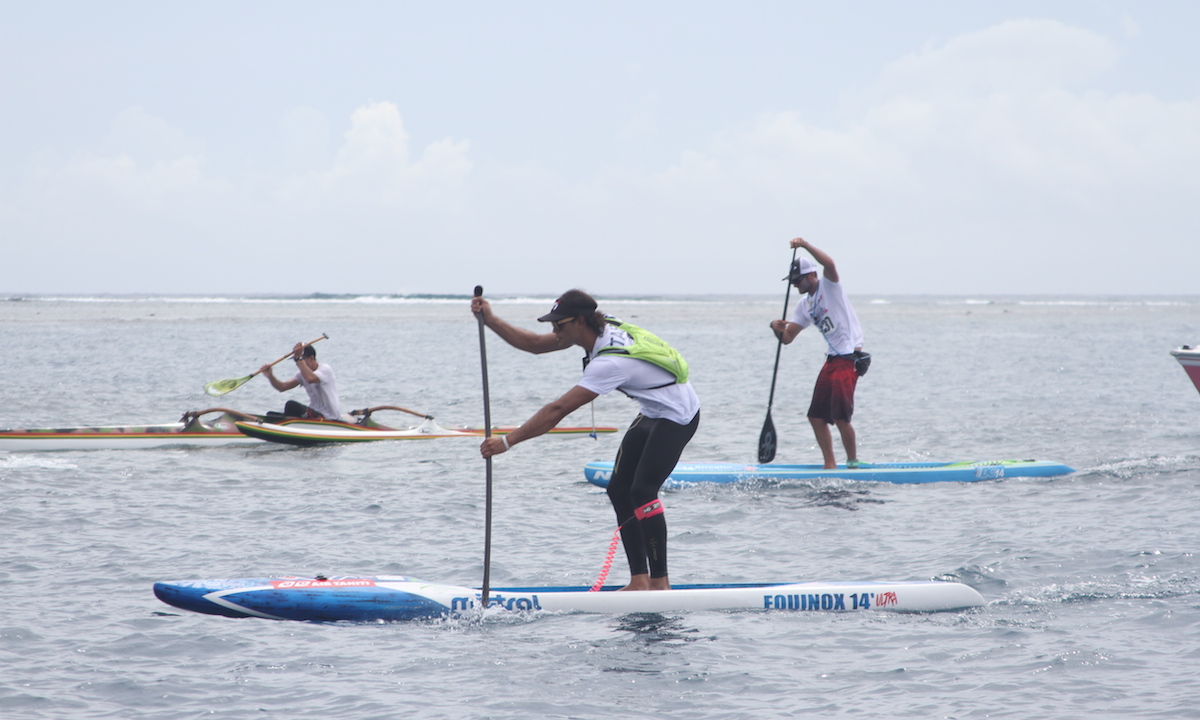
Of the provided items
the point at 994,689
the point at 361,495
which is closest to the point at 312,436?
the point at 361,495

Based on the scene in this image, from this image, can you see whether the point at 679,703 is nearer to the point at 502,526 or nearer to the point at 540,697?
the point at 540,697

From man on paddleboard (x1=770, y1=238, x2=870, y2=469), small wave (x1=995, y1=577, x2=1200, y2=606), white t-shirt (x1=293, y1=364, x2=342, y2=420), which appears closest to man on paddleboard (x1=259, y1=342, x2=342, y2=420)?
white t-shirt (x1=293, y1=364, x2=342, y2=420)

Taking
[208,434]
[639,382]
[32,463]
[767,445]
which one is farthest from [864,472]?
[32,463]

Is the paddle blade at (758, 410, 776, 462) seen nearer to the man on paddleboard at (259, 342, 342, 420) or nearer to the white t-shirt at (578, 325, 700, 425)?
the white t-shirt at (578, 325, 700, 425)

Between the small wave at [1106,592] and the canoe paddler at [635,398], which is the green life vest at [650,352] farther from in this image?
the small wave at [1106,592]

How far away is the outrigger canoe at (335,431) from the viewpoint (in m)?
15.2

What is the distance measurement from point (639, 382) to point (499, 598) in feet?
5.57

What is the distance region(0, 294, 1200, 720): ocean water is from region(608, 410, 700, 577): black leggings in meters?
0.40

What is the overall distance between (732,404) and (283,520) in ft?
45.7

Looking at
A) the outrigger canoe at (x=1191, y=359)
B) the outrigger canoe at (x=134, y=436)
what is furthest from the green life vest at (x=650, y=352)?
the outrigger canoe at (x=1191, y=359)

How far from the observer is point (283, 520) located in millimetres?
10125

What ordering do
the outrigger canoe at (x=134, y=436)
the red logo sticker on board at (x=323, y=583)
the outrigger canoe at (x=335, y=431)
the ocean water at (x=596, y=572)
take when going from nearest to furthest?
the ocean water at (x=596, y=572), the red logo sticker on board at (x=323, y=583), the outrigger canoe at (x=134, y=436), the outrigger canoe at (x=335, y=431)

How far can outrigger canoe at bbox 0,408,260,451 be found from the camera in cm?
1441

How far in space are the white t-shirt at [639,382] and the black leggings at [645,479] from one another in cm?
9
